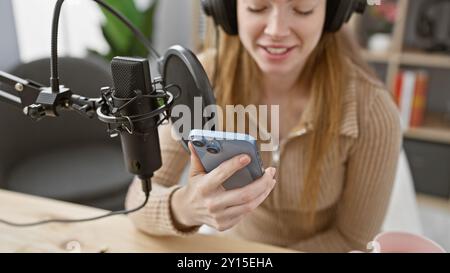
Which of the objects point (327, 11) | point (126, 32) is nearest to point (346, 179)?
point (327, 11)

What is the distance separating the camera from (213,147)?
0.42 m

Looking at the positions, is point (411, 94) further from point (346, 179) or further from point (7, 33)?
point (7, 33)

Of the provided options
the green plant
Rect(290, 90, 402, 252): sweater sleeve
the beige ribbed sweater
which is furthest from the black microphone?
the green plant

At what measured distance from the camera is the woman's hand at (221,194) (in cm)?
44

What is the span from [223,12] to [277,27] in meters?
0.13

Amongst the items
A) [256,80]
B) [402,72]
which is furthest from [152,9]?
[256,80]

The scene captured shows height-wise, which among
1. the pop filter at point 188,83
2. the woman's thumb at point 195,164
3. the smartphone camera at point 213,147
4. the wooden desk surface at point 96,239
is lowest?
the wooden desk surface at point 96,239

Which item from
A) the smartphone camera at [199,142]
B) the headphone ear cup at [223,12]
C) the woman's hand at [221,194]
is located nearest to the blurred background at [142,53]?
the headphone ear cup at [223,12]

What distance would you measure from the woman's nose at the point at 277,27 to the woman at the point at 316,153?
0.12 metres

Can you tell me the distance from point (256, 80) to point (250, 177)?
39 centimetres

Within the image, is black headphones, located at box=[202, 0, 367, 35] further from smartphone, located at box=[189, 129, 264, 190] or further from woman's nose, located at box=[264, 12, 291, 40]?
smartphone, located at box=[189, 129, 264, 190]

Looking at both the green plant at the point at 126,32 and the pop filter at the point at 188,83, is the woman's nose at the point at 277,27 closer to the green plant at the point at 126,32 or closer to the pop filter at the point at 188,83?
the pop filter at the point at 188,83

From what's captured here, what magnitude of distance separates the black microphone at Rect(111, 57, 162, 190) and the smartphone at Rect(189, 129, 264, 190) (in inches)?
1.9

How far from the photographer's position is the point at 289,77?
2.63 feet
